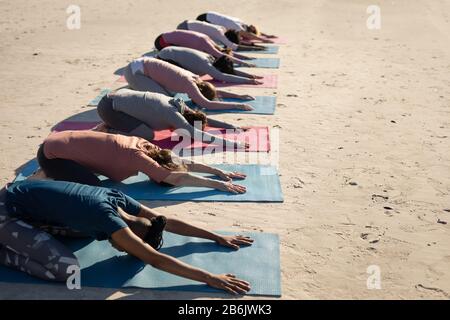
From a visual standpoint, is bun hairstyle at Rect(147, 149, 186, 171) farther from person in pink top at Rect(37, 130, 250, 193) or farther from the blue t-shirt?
the blue t-shirt

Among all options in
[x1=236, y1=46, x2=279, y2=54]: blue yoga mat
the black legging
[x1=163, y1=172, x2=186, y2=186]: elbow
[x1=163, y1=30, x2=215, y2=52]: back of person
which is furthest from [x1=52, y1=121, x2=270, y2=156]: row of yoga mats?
[x1=236, y1=46, x2=279, y2=54]: blue yoga mat

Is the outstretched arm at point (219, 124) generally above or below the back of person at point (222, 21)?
below

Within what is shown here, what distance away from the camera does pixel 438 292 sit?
3881mm

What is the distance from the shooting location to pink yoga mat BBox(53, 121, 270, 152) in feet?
20.6

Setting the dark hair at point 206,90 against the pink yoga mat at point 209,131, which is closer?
the pink yoga mat at point 209,131

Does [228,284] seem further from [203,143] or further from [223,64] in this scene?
[223,64]

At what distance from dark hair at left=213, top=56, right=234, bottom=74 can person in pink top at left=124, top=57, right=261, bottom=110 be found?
1.44 metres

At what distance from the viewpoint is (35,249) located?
151 inches

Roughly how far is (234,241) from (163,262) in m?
0.82

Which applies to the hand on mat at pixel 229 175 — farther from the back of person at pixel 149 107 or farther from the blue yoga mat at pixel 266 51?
the blue yoga mat at pixel 266 51

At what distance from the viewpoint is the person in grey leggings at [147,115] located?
592 centimetres

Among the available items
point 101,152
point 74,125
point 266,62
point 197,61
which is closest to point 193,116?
point 101,152

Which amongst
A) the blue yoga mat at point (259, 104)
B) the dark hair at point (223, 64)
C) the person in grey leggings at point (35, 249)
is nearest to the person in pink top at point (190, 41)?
the dark hair at point (223, 64)
